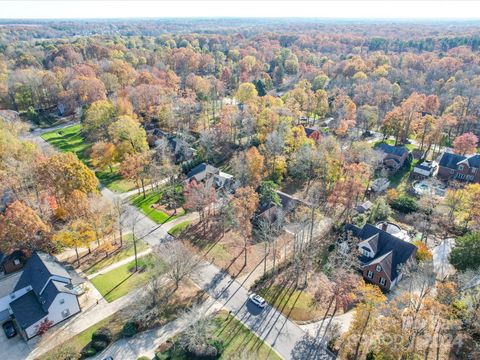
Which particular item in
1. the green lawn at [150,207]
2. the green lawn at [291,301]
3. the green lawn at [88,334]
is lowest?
the green lawn at [150,207]

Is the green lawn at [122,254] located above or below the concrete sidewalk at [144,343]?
below

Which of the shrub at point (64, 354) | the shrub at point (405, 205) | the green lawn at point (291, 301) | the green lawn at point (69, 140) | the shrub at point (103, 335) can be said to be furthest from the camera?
the green lawn at point (69, 140)

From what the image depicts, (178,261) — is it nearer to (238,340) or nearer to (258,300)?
(258,300)

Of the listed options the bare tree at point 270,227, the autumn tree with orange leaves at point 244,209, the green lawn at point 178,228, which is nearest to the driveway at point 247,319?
the autumn tree with orange leaves at point 244,209

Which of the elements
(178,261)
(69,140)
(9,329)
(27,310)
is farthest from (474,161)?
(69,140)

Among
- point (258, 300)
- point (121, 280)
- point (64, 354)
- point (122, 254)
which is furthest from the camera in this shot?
point (122, 254)

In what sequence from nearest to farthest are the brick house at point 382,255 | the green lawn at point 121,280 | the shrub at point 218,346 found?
the shrub at point 218,346 < the green lawn at point 121,280 < the brick house at point 382,255

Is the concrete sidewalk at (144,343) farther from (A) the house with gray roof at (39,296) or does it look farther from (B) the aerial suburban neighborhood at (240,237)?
(A) the house with gray roof at (39,296)
